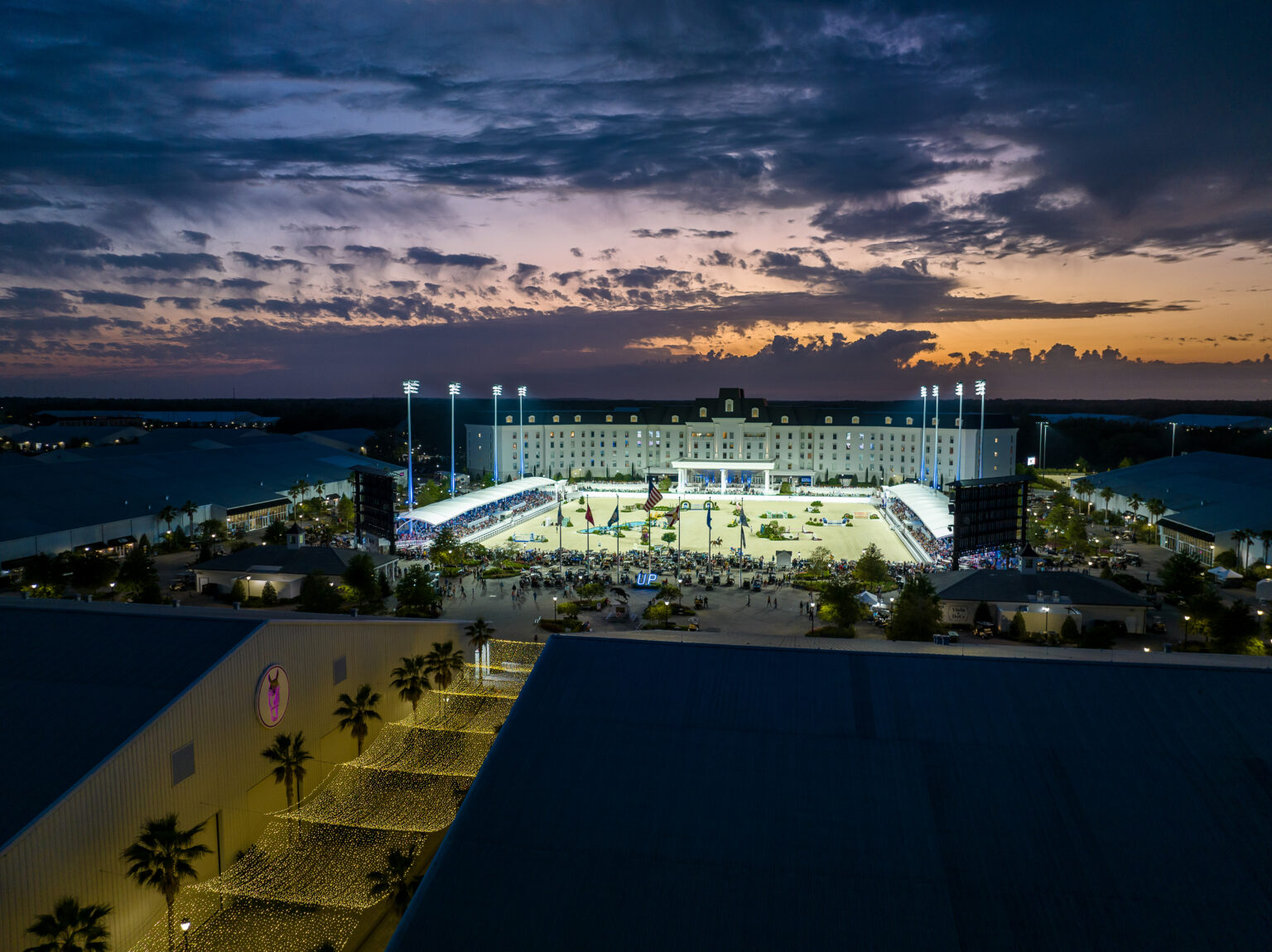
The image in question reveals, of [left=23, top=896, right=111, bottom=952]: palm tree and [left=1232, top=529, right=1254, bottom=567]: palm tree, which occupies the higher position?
[left=1232, top=529, right=1254, bottom=567]: palm tree

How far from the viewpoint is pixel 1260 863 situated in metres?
11.3

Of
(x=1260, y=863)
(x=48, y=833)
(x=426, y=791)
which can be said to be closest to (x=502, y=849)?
(x=426, y=791)

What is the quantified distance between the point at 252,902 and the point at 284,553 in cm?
2624

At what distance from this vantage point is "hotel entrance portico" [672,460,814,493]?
285 ft

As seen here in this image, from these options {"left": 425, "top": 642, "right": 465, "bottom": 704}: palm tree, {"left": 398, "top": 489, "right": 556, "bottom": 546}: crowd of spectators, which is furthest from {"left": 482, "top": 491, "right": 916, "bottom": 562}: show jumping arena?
{"left": 425, "top": 642, "right": 465, "bottom": 704}: palm tree

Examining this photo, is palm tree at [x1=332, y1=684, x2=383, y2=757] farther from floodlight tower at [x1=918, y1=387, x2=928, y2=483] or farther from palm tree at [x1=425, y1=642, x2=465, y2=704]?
floodlight tower at [x1=918, y1=387, x2=928, y2=483]

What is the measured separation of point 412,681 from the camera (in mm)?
21359

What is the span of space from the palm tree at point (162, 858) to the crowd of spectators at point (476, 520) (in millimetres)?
36811

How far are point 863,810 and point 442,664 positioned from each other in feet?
42.8

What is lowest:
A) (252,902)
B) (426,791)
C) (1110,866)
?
(252,902)

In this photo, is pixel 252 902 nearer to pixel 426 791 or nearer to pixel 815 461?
pixel 426 791

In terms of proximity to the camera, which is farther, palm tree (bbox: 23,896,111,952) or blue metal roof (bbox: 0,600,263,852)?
blue metal roof (bbox: 0,600,263,852)

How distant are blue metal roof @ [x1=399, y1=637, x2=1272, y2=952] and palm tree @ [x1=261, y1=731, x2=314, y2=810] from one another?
6.19 meters

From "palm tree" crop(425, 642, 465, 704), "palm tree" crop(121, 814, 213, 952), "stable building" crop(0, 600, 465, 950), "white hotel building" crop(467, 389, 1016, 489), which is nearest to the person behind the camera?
"stable building" crop(0, 600, 465, 950)
